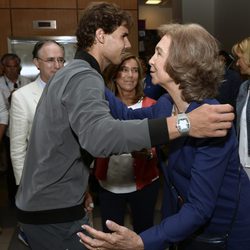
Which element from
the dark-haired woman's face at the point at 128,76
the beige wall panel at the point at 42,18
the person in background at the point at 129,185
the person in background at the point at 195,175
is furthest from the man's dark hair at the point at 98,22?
the beige wall panel at the point at 42,18

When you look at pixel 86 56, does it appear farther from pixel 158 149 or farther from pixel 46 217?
pixel 46 217

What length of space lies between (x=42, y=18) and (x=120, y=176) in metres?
3.72

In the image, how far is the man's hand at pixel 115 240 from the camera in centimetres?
114

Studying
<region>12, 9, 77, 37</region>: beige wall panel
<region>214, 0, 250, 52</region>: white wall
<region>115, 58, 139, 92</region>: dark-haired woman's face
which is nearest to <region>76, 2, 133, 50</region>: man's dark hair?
<region>115, 58, 139, 92</region>: dark-haired woman's face

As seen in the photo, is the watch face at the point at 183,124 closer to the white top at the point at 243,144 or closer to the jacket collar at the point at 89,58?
the jacket collar at the point at 89,58

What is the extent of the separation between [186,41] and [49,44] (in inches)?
61.9

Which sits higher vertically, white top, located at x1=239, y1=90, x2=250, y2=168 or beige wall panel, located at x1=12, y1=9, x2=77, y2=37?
beige wall panel, located at x1=12, y1=9, x2=77, y2=37

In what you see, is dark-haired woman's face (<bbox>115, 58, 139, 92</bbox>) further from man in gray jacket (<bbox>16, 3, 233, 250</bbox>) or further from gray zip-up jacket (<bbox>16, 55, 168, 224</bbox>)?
gray zip-up jacket (<bbox>16, 55, 168, 224</bbox>)

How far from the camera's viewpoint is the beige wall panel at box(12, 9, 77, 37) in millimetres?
5227

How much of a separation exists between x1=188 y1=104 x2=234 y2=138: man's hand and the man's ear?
0.67 m

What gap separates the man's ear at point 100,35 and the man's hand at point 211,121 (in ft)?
2.21

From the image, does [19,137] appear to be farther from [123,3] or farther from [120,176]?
[123,3]

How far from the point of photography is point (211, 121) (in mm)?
1036

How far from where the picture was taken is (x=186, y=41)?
1.27m
